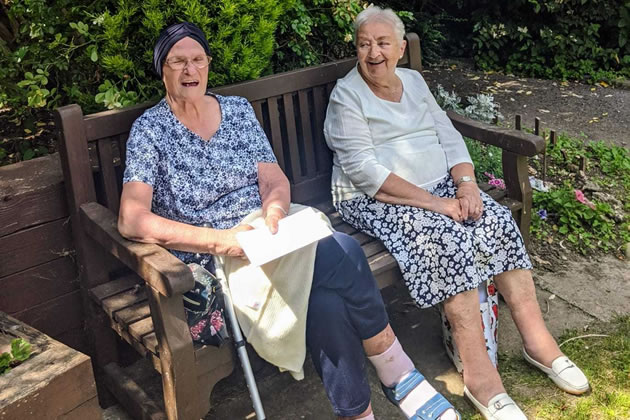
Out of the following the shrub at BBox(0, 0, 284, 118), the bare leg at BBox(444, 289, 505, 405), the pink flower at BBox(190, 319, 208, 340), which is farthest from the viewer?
the shrub at BBox(0, 0, 284, 118)

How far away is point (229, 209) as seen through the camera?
327 cm

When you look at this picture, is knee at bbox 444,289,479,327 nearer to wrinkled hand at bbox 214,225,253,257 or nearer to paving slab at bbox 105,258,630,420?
paving slab at bbox 105,258,630,420

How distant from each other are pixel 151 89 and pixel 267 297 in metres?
1.30

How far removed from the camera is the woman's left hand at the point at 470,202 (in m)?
3.51

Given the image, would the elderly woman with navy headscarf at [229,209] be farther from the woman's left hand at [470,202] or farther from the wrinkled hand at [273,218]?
the woman's left hand at [470,202]

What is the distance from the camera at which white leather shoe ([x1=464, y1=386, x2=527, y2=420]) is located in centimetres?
313

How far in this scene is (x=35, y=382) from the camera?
242 centimetres

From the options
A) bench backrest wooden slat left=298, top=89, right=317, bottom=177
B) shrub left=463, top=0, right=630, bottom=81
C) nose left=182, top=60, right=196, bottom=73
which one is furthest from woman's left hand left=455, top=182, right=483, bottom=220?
shrub left=463, top=0, right=630, bottom=81

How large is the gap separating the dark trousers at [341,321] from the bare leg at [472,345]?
17.6 inches

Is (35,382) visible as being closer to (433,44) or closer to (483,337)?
(483,337)

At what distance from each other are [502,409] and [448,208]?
932 millimetres

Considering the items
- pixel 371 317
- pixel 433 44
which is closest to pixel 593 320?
pixel 371 317

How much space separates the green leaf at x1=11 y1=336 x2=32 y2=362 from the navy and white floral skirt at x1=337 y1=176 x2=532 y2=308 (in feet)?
5.26

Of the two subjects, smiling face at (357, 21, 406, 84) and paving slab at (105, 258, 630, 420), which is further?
smiling face at (357, 21, 406, 84)
